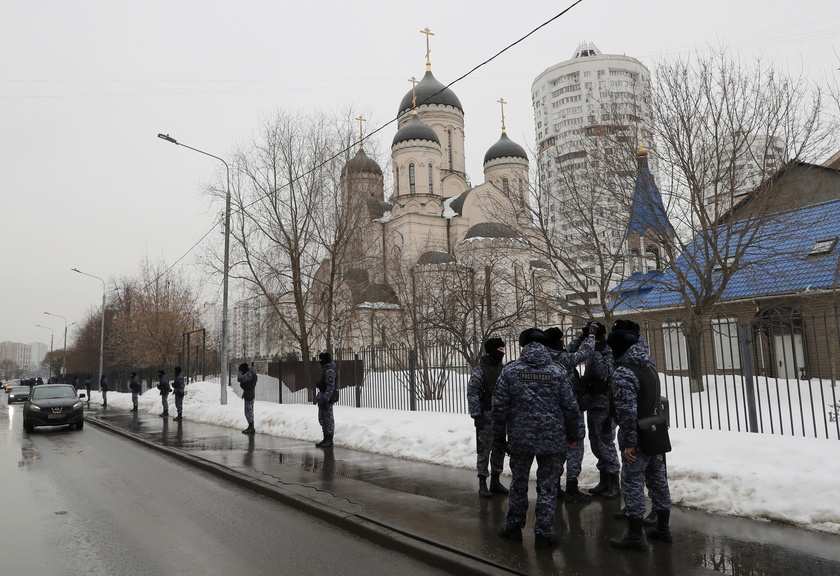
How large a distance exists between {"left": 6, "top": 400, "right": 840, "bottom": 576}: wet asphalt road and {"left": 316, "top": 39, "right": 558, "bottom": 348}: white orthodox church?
24.7ft

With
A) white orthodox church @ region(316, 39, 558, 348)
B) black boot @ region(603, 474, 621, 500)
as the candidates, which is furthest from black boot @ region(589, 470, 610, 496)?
white orthodox church @ region(316, 39, 558, 348)

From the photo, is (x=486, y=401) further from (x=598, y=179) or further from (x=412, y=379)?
(x=598, y=179)

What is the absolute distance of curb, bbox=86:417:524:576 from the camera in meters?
4.69

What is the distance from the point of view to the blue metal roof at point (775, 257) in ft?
52.2

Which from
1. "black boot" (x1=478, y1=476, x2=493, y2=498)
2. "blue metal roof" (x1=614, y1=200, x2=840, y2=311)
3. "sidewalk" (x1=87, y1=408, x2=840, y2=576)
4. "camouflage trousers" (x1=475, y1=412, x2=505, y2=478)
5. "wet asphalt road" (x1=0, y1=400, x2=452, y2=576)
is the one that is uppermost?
"blue metal roof" (x1=614, y1=200, x2=840, y2=311)

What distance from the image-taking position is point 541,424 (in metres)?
4.90

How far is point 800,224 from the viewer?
622 inches

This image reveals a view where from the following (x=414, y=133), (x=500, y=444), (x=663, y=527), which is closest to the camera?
(x=663, y=527)

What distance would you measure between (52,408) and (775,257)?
23131 millimetres

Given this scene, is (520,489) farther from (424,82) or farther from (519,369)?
(424,82)

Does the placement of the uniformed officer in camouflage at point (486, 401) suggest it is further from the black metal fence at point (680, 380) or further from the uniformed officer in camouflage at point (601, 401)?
the black metal fence at point (680, 380)

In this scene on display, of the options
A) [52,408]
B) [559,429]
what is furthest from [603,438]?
[52,408]

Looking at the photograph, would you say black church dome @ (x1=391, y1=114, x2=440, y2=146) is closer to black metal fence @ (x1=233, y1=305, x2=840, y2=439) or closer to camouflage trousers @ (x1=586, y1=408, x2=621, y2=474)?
black metal fence @ (x1=233, y1=305, x2=840, y2=439)

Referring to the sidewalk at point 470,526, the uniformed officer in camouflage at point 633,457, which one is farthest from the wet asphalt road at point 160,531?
the uniformed officer in camouflage at point 633,457
